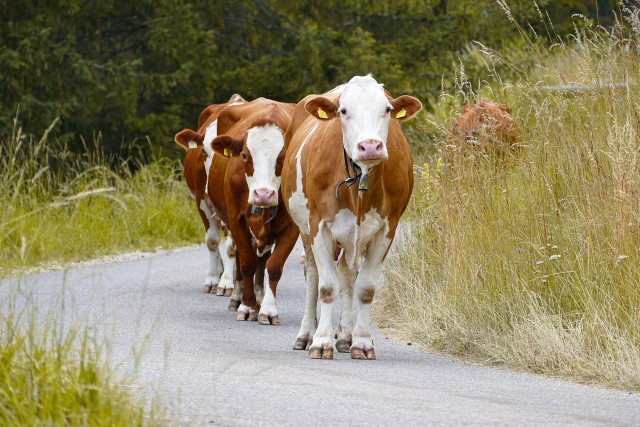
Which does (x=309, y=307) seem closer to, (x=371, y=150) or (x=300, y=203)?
(x=300, y=203)

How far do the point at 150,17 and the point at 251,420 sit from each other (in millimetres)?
20064

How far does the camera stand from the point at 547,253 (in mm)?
10734

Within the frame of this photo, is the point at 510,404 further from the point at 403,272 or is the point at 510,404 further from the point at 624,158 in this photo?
the point at 403,272

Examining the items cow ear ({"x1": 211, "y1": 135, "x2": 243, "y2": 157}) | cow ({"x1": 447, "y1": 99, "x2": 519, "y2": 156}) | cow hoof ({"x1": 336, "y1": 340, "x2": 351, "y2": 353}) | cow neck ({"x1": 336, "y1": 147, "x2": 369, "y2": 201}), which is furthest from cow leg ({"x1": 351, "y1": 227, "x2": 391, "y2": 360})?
cow ear ({"x1": 211, "y1": 135, "x2": 243, "y2": 157})

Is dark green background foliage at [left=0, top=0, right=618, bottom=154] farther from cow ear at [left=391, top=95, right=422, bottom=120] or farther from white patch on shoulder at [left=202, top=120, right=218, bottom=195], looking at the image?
cow ear at [left=391, top=95, right=422, bottom=120]

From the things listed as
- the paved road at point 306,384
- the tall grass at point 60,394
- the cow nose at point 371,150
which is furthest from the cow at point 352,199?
the tall grass at point 60,394

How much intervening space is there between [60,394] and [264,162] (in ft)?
20.7

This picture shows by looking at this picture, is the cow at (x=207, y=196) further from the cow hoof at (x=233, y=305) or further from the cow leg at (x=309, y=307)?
the cow leg at (x=309, y=307)

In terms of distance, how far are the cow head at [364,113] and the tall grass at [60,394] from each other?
3225mm

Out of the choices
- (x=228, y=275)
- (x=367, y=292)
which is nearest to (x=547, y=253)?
(x=367, y=292)

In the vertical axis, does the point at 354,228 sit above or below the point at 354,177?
below

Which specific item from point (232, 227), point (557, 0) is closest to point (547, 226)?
point (232, 227)

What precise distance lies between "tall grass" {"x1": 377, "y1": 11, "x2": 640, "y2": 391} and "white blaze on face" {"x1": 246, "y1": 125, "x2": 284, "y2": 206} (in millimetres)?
1417

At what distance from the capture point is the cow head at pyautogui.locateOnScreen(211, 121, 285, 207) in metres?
12.5
